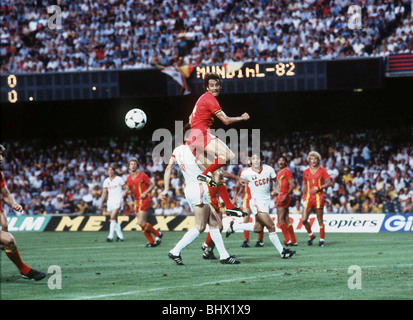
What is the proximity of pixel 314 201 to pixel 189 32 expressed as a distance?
46.8 ft

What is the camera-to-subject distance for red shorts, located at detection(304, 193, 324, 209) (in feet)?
56.6

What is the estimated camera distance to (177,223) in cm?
2448

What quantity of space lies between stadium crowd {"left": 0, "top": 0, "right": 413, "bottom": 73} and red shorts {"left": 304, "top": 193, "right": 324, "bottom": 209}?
1004cm

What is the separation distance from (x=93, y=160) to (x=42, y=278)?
2194 centimetres

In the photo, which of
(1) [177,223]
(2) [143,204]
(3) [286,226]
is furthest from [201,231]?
(1) [177,223]

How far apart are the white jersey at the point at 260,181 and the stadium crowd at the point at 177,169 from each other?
26.6ft

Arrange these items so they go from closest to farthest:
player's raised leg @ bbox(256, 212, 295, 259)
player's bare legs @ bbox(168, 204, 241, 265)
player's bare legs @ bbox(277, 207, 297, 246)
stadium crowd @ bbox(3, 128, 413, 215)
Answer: player's bare legs @ bbox(168, 204, 241, 265) → player's raised leg @ bbox(256, 212, 295, 259) → player's bare legs @ bbox(277, 207, 297, 246) → stadium crowd @ bbox(3, 128, 413, 215)

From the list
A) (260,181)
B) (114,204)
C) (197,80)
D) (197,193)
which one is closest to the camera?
(197,193)

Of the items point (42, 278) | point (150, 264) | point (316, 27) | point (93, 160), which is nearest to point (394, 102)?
point (316, 27)

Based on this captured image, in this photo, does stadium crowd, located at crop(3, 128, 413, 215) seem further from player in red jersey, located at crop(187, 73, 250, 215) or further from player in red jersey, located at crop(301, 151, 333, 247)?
player in red jersey, located at crop(187, 73, 250, 215)

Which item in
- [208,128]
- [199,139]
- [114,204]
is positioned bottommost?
[114,204]

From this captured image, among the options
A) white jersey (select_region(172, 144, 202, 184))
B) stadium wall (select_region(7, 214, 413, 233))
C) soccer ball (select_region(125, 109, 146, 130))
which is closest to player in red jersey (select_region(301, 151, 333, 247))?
Result: stadium wall (select_region(7, 214, 413, 233))

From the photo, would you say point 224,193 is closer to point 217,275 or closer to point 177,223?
point 217,275

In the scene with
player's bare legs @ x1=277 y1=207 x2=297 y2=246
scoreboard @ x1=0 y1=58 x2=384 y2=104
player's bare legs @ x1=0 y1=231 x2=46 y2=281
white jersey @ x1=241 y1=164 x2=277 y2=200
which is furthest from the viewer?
scoreboard @ x1=0 y1=58 x2=384 y2=104
